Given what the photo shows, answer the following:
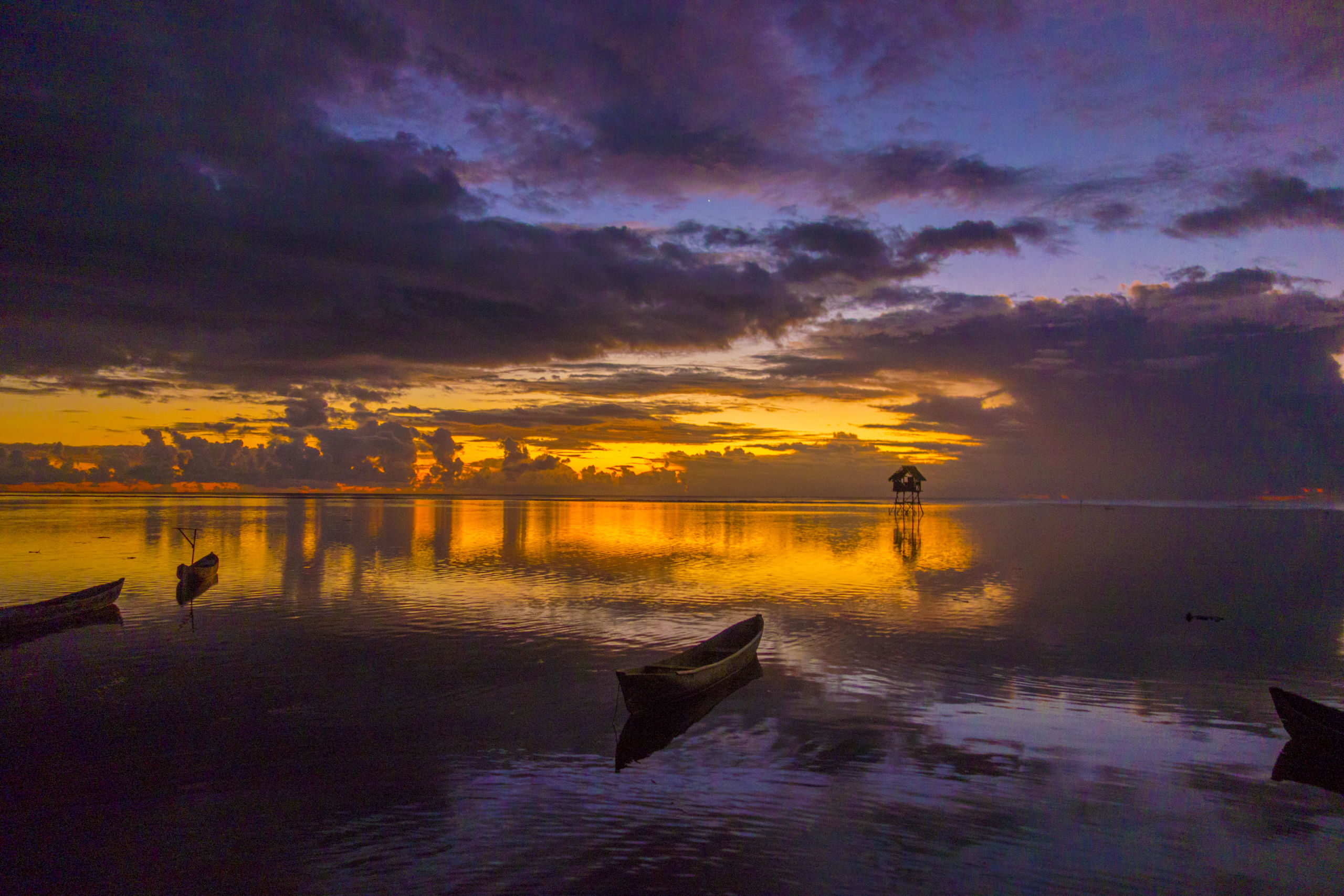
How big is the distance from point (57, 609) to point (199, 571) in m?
8.89

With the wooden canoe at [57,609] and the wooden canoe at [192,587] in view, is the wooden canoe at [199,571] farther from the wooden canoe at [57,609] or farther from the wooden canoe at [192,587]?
the wooden canoe at [57,609]

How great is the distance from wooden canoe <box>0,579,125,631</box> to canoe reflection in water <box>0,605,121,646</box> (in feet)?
0.24

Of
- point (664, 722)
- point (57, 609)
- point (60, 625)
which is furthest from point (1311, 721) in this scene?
point (57, 609)

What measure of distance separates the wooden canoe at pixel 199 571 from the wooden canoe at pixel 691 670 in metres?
27.5

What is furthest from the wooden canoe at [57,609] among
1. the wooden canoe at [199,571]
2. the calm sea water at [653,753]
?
the wooden canoe at [199,571]

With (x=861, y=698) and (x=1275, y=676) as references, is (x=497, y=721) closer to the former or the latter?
(x=861, y=698)

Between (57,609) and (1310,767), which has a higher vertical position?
(57,609)

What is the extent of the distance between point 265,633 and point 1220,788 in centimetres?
3010

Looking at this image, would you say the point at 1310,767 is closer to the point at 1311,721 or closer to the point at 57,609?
the point at 1311,721

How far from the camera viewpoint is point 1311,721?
1619 centimetres

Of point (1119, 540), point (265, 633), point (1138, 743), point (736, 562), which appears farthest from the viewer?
point (1119, 540)

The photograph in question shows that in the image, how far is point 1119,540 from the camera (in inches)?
2995

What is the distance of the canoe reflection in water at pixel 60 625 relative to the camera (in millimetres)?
26812

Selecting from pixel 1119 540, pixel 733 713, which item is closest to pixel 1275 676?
pixel 733 713
